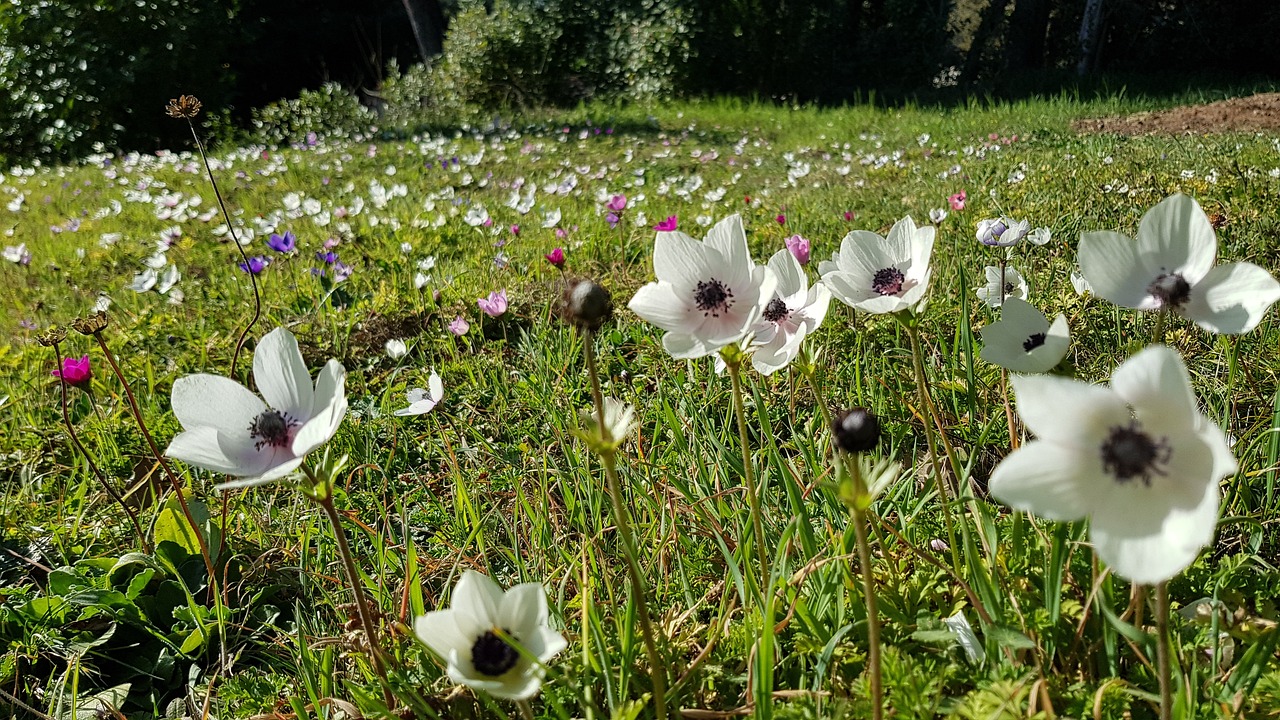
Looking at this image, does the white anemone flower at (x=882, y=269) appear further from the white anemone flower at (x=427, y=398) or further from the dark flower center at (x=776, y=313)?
the white anemone flower at (x=427, y=398)

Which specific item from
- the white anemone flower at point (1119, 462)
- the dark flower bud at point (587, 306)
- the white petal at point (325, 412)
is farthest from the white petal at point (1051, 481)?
the white petal at point (325, 412)

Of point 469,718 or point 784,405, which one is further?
point 784,405

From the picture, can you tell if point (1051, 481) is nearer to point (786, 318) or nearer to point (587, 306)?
point (587, 306)

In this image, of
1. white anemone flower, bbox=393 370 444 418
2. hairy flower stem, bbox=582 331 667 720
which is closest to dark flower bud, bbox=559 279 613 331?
hairy flower stem, bbox=582 331 667 720

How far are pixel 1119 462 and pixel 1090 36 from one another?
596 inches

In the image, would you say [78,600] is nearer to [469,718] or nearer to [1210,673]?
[469,718]

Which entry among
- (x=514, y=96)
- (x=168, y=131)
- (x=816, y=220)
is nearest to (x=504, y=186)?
(x=816, y=220)

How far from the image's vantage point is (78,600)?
153 centimetres

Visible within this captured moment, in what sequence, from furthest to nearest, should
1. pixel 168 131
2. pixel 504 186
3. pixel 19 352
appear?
pixel 168 131, pixel 504 186, pixel 19 352

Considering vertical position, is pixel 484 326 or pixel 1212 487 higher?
pixel 1212 487

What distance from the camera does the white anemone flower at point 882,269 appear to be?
1.18 meters

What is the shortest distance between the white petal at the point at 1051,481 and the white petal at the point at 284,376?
906mm

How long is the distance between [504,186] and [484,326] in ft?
11.6

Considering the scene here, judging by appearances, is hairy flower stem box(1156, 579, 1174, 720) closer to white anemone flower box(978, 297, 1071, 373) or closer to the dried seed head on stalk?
white anemone flower box(978, 297, 1071, 373)
